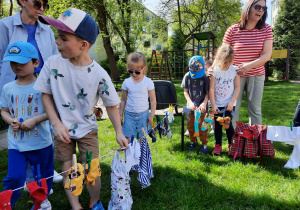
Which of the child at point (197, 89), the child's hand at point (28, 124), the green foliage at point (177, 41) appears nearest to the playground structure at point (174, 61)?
the green foliage at point (177, 41)

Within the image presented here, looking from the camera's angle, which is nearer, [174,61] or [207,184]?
[207,184]

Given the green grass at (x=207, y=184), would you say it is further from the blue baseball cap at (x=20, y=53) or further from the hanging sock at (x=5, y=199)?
the blue baseball cap at (x=20, y=53)

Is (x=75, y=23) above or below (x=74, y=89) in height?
above

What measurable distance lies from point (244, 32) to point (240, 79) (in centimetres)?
73

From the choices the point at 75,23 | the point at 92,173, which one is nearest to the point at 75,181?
the point at 92,173

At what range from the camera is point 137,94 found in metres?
3.69

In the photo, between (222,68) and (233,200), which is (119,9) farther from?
(233,200)

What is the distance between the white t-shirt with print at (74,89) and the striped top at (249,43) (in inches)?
103

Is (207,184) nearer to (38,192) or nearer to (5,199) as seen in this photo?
(38,192)

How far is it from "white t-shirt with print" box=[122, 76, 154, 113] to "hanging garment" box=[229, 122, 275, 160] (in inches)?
56.4

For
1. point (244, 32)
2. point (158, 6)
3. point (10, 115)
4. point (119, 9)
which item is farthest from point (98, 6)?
point (10, 115)

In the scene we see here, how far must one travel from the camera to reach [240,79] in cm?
412

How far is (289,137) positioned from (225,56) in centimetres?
143

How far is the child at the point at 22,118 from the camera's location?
229 centimetres
